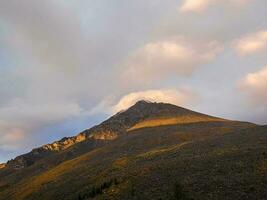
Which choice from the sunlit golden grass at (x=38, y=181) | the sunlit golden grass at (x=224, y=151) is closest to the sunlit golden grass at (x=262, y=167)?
the sunlit golden grass at (x=224, y=151)

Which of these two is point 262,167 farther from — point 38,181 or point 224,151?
point 38,181

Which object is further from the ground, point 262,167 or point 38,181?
point 38,181

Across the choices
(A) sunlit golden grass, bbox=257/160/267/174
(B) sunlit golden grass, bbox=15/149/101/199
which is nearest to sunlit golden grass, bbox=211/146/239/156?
(A) sunlit golden grass, bbox=257/160/267/174

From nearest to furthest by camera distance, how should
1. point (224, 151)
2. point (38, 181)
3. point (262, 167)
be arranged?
point (262, 167), point (224, 151), point (38, 181)

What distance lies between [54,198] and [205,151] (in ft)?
97.8

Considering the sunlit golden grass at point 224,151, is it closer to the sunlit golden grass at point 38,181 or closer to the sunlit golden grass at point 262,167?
the sunlit golden grass at point 262,167

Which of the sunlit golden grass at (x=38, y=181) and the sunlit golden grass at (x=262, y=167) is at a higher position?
the sunlit golden grass at (x=38, y=181)

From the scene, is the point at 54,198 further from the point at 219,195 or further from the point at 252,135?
the point at 252,135

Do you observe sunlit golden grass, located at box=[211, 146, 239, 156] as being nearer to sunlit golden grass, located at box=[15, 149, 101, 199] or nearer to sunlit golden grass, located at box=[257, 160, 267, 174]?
sunlit golden grass, located at box=[257, 160, 267, 174]

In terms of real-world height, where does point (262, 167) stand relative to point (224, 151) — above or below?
below

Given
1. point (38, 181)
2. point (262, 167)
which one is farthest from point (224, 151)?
point (38, 181)

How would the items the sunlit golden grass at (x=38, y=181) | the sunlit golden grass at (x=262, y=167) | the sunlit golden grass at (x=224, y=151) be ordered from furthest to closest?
the sunlit golden grass at (x=38, y=181), the sunlit golden grass at (x=224, y=151), the sunlit golden grass at (x=262, y=167)

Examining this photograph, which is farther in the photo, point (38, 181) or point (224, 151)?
point (38, 181)

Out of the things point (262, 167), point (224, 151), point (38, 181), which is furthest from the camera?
point (38, 181)
